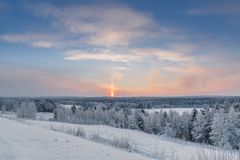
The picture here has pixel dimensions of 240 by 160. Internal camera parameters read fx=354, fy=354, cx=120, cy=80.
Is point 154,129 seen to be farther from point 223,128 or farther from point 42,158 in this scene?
point 42,158

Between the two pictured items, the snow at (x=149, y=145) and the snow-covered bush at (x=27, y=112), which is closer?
the snow at (x=149, y=145)

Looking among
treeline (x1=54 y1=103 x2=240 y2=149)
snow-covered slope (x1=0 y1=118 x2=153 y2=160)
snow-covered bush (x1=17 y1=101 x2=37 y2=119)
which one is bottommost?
treeline (x1=54 y1=103 x2=240 y2=149)

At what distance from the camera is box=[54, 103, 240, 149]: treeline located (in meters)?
63.4

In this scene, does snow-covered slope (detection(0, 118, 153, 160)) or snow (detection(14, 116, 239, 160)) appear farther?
snow (detection(14, 116, 239, 160))

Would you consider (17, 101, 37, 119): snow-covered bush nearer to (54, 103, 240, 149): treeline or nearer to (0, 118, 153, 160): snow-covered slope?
(54, 103, 240, 149): treeline

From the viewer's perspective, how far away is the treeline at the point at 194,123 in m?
63.4

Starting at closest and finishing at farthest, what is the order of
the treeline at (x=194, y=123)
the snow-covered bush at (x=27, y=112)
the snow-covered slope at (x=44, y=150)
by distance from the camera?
the snow-covered slope at (x=44, y=150) → the treeline at (x=194, y=123) → the snow-covered bush at (x=27, y=112)

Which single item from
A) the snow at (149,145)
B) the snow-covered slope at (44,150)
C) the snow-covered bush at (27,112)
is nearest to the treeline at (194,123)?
the snow-covered bush at (27,112)

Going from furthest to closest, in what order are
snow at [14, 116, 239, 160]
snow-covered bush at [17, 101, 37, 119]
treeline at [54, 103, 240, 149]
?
snow-covered bush at [17, 101, 37, 119], treeline at [54, 103, 240, 149], snow at [14, 116, 239, 160]

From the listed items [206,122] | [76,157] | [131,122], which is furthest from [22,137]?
[131,122]

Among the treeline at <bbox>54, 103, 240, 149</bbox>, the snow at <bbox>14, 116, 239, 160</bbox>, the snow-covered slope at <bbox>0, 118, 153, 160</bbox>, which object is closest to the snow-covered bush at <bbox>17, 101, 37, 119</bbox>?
the treeline at <bbox>54, 103, 240, 149</bbox>

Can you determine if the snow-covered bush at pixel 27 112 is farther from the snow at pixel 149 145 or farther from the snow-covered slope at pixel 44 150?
the snow-covered slope at pixel 44 150

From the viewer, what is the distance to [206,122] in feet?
255

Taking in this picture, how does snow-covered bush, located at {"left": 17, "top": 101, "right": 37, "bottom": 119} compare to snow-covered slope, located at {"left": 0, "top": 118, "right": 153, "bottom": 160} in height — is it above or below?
below
